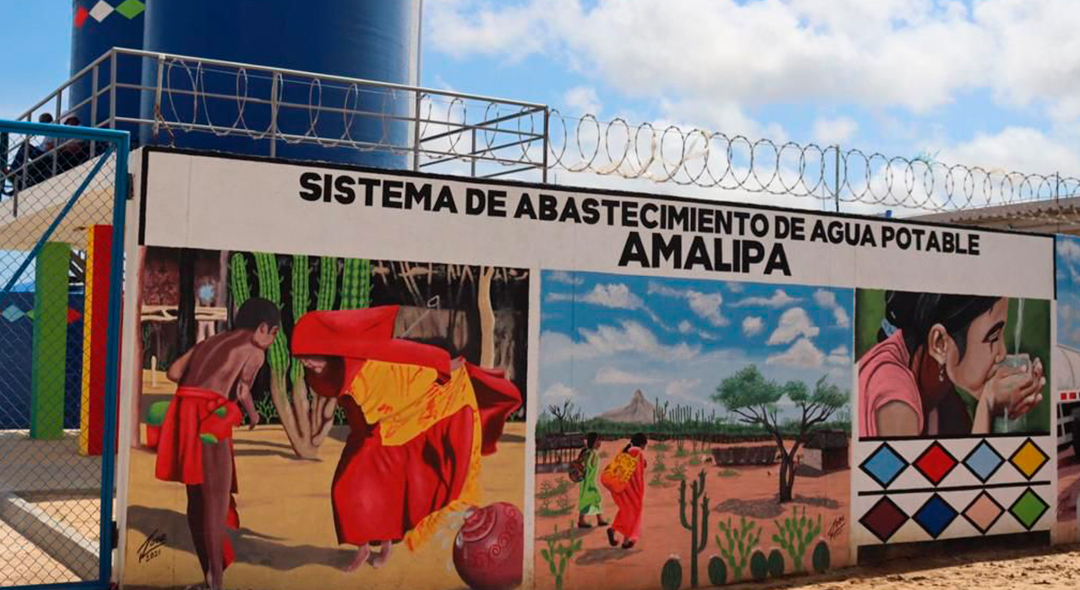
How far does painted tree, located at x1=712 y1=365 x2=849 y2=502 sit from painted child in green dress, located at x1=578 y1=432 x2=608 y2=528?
4.20ft

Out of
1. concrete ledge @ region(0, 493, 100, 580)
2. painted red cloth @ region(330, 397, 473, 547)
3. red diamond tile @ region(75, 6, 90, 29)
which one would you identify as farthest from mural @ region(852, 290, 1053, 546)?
red diamond tile @ region(75, 6, 90, 29)

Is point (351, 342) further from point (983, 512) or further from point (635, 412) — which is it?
point (983, 512)

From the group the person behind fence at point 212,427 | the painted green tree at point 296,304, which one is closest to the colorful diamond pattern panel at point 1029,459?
the painted green tree at point 296,304

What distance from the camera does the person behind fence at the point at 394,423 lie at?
838cm

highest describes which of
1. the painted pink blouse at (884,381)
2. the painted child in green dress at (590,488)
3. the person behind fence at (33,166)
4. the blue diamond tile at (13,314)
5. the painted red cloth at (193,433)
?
the person behind fence at (33,166)

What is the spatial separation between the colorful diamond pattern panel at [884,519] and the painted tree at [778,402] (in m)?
0.98

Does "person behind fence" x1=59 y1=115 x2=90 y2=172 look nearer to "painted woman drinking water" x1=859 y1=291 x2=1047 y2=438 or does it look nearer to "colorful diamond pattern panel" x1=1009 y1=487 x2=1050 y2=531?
"painted woman drinking water" x1=859 y1=291 x2=1047 y2=438

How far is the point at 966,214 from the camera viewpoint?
78.5ft

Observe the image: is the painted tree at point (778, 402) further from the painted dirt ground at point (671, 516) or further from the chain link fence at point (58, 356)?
A: the chain link fence at point (58, 356)

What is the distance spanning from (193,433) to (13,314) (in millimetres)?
15403

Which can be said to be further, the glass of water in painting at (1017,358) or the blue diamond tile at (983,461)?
the glass of water in painting at (1017,358)
